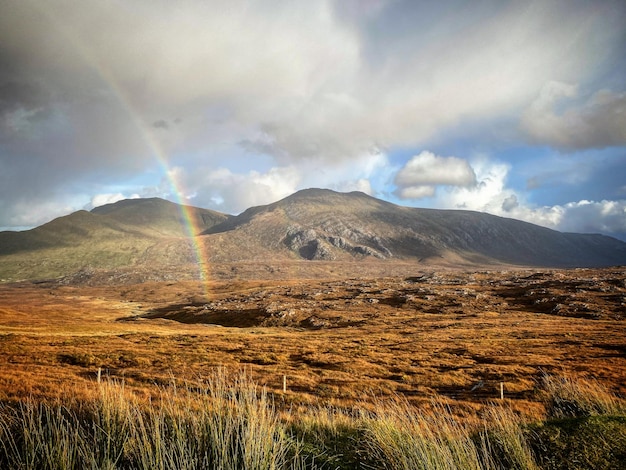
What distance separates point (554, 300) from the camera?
274 ft

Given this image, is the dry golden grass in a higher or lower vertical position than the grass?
lower

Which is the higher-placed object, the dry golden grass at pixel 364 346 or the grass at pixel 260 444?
the grass at pixel 260 444

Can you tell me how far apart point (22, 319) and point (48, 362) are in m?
57.2

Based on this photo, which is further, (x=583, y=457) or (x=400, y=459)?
(x=583, y=457)

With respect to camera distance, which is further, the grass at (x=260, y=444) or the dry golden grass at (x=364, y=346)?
the dry golden grass at (x=364, y=346)

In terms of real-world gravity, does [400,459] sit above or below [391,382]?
above

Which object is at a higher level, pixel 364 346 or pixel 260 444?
pixel 260 444

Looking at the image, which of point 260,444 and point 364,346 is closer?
point 260,444

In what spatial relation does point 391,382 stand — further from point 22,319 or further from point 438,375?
point 22,319

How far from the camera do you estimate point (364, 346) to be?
45781mm

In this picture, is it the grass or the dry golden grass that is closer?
the grass

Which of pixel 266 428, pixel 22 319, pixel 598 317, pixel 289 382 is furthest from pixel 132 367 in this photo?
pixel 598 317

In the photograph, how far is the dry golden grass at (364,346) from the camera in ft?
81.0

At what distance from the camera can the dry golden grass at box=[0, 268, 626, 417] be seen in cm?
2469
